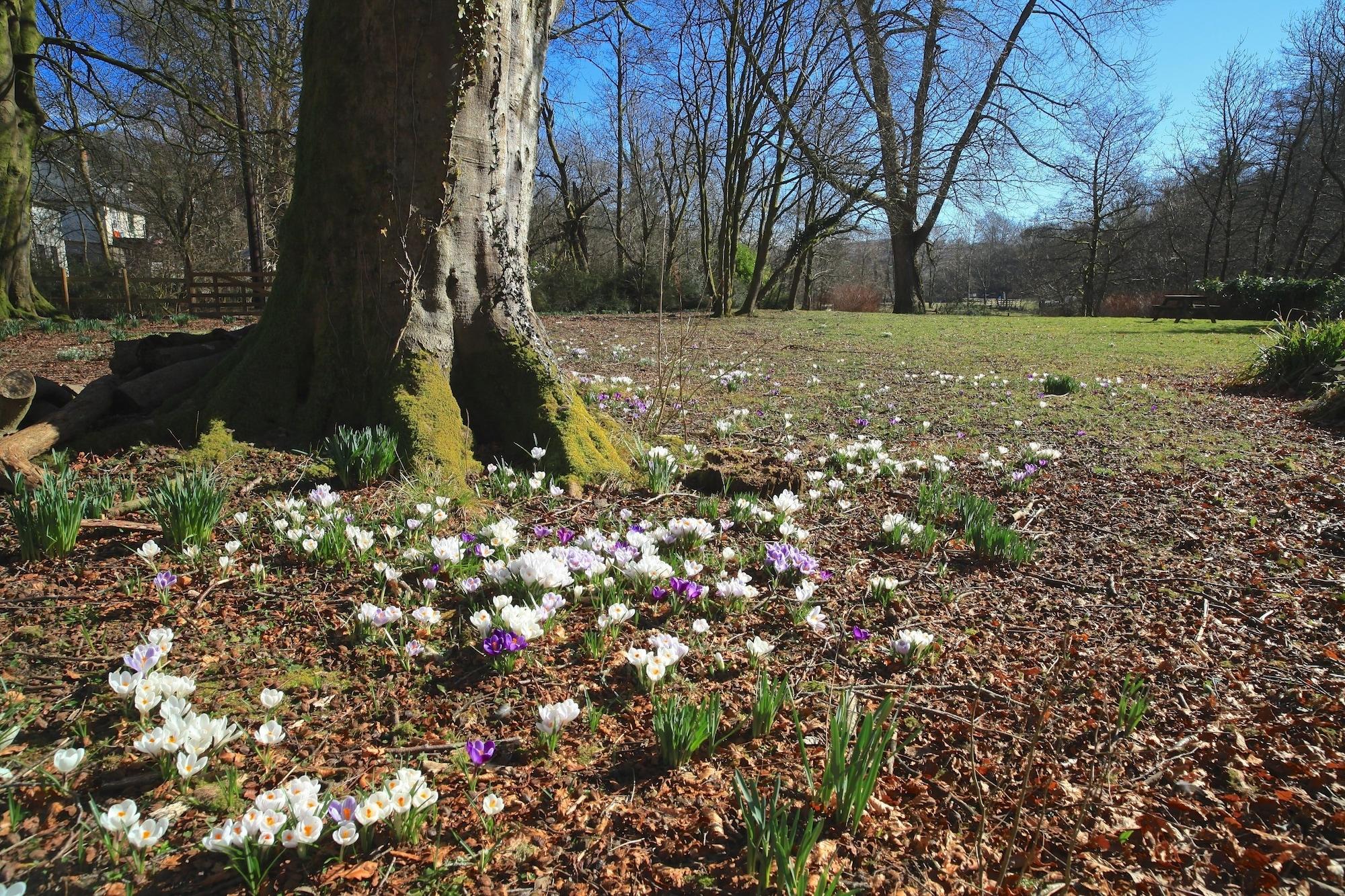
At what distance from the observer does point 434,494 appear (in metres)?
3.19

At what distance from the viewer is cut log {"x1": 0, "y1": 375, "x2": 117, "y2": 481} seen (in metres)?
2.89

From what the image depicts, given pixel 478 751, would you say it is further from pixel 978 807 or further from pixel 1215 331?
pixel 1215 331

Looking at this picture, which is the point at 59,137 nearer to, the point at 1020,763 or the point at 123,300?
the point at 123,300

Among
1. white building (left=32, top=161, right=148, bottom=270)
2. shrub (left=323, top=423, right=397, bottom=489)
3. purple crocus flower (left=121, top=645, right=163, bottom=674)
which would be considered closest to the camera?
purple crocus flower (left=121, top=645, right=163, bottom=674)

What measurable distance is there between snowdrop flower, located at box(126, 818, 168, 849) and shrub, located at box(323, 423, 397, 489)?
6.61 ft

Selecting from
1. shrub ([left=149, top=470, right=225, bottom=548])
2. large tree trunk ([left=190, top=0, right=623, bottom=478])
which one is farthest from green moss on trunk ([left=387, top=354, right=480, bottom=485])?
shrub ([left=149, top=470, right=225, bottom=548])

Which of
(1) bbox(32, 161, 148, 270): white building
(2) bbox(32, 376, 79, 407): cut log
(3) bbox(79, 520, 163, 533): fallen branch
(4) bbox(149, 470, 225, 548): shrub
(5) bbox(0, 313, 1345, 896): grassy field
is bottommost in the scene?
(5) bbox(0, 313, 1345, 896): grassy field

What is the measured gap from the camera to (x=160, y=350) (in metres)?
4.46

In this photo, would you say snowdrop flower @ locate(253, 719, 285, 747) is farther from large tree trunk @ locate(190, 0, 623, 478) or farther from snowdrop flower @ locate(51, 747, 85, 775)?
large tree trunk @ locate(190, 0, 623, 478)

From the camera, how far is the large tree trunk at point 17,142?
11648 millimetres

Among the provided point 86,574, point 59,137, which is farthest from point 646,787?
point 59,137

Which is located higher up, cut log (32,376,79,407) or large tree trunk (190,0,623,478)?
large tree trunk (190,0,623,478)

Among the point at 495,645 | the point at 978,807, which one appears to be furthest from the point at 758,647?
the point at 495,645

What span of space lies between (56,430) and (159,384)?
0.60 metres
